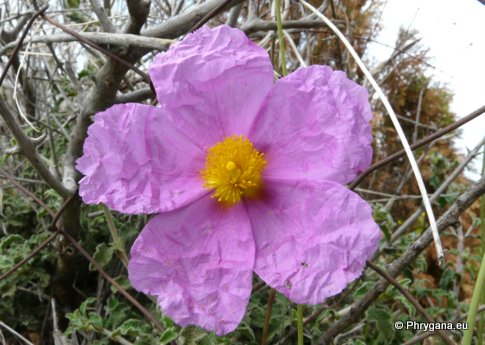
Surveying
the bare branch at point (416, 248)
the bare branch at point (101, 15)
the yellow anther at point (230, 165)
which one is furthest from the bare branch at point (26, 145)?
the bare branch at point (416, 248)

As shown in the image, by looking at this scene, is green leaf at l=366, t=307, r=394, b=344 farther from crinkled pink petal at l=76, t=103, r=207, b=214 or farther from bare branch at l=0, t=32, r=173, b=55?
bare branch at l=0, t=32, r=173, b=55

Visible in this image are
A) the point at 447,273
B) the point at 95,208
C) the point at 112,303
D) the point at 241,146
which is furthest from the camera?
the point at 95,208

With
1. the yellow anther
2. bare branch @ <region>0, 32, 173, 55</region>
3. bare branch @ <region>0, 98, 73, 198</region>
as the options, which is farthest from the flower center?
bare branch @ <region>0, 98, 73, 198</region>

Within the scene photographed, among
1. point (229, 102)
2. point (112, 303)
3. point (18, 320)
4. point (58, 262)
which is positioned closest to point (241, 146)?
point (229, 102)

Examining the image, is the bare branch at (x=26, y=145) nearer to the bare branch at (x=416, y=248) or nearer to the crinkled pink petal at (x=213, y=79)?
the crinkled pink petal at (x=213, y=79)

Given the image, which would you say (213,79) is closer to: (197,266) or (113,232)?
(197,266)

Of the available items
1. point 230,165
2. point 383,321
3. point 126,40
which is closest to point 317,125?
point 230,165

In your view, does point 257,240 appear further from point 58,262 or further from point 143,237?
point 58,262
